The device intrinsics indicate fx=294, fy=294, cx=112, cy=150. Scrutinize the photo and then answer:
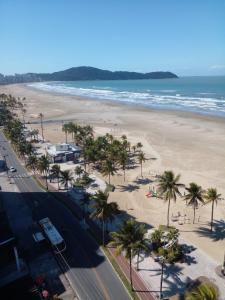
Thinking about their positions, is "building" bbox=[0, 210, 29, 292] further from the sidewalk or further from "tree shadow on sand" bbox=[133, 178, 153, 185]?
"tree shadow on sand" bbox=[133, 178, 153, 185]

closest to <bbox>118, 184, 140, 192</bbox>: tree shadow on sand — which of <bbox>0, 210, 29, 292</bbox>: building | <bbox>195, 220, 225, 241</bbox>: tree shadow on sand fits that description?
<bbox>195, 220, 225, 241</bbox>: tree shadow on sand

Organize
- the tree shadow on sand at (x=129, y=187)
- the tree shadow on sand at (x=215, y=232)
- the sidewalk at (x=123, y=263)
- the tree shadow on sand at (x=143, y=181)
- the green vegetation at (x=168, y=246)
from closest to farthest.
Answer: the sidewalk at (x=123, y=263)
the green vegetation at (x=168, y=246)
the tree shadow on sand at (x=215, y=232)
the tree shadow on sand at (x=129, y=187)
the tree shadow on sand at (x=143, y=181)

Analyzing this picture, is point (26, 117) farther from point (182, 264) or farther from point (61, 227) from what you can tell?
point (182, 264)

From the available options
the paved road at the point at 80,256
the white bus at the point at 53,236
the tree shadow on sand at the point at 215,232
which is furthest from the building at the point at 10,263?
the tree shadow on sand at the point at 215,232

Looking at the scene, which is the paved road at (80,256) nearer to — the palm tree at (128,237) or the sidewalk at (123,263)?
the sidewalk at (123,263)

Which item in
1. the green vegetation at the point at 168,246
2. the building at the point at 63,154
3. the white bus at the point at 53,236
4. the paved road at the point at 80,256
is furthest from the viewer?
the building at the point at 63,154

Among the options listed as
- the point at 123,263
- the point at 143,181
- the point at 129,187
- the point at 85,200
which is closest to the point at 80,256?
the point at 123,263
